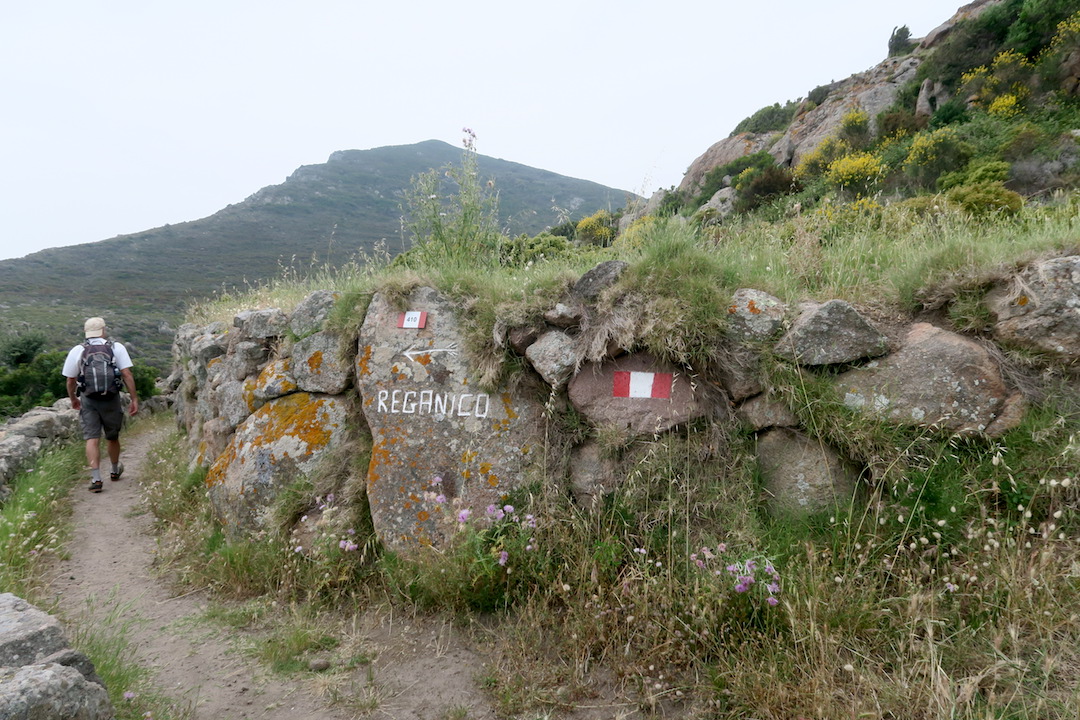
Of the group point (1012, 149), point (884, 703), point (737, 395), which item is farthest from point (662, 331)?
point (1012, 149)

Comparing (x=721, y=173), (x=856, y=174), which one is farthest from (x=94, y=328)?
(x=721, y=173)

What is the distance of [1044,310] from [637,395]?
2.40 m

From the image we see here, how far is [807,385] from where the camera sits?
345 cm

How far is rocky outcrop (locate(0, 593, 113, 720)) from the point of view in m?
1.95

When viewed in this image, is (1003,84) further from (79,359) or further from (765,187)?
(79,359)

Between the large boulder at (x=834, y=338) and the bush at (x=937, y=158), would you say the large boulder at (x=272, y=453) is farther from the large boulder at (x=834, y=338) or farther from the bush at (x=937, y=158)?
the bush at (x=937, y=158)

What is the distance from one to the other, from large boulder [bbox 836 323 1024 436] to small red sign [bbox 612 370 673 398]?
3.50 feet

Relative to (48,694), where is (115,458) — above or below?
below

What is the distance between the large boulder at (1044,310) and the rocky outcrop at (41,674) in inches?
195

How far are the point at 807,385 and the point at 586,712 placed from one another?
227 cm

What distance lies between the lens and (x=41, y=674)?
2.05m

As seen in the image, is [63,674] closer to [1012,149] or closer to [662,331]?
[662,331]

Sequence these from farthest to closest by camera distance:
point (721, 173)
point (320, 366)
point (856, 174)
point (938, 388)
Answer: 1. point (721, 173)
2. point (856, 174)
3. point (320, 366)
4. point (938, 388)

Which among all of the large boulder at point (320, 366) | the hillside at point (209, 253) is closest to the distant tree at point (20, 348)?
the hillside at point (209, 253)
